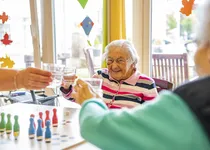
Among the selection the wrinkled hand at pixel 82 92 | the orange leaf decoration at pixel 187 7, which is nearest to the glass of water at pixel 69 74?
the wrinkled hand at pixel 82 92

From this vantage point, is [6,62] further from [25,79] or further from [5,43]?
[25,79]

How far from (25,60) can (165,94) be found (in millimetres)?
2866

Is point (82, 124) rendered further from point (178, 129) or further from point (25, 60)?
point (25, 60)

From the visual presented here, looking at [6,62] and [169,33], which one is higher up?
[169,33]

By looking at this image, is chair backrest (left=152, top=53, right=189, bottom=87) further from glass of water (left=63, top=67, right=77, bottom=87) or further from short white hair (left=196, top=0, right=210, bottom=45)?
short white hair (left=196, top=0, right=210, bottom=45)

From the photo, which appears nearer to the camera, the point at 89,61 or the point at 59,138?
the point at 59,138

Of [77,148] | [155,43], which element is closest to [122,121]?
[77,148]

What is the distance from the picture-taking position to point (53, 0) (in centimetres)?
316

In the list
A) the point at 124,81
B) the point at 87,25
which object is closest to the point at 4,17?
the point at 87,25

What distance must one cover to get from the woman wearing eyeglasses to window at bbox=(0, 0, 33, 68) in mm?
1334

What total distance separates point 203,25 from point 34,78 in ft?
3.19

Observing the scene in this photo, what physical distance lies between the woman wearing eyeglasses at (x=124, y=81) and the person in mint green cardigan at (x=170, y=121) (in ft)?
4.47

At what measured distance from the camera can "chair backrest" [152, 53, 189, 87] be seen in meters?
2.54

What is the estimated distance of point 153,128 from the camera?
62 centimetres
